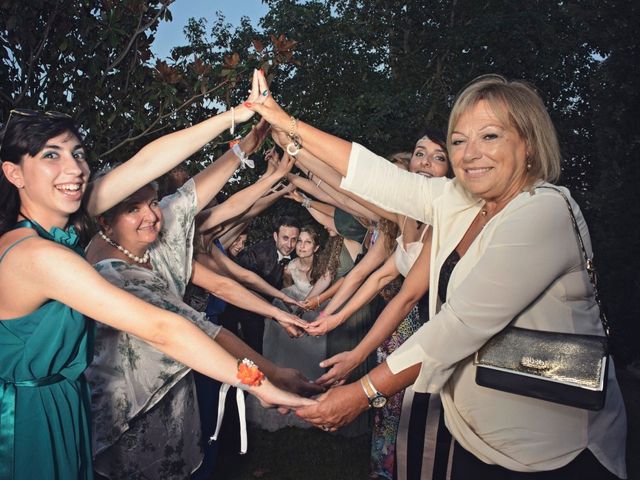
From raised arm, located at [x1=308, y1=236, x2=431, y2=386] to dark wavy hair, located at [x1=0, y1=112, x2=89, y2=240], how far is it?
6.30 feet

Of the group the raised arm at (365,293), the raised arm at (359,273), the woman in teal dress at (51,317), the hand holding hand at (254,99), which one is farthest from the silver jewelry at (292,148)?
the raised arm at (359,273)

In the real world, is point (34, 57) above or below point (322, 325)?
above

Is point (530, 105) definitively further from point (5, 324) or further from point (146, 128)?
point (146, 128)

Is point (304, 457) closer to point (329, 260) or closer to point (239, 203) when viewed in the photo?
point (329, 260)

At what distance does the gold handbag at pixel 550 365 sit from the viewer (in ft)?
6.89

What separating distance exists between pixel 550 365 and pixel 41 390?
6.13ft

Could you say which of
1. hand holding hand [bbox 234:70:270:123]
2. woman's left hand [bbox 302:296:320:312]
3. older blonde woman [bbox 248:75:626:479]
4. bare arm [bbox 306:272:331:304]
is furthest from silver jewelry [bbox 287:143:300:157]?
bare arm [bbox 306:272:331:304]

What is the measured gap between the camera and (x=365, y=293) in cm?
493

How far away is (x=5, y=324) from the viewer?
7.43 ft

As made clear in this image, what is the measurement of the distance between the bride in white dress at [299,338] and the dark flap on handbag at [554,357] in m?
4.89

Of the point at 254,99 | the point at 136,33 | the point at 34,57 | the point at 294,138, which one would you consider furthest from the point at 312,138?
the point at 34,57

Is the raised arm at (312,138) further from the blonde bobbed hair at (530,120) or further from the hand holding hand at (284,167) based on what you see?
the hand holding hand at (284,167)

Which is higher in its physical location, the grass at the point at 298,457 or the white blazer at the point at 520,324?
the white blazer at the point at 520,324

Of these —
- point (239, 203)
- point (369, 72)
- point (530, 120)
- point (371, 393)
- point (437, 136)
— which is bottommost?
point (371, 393)
